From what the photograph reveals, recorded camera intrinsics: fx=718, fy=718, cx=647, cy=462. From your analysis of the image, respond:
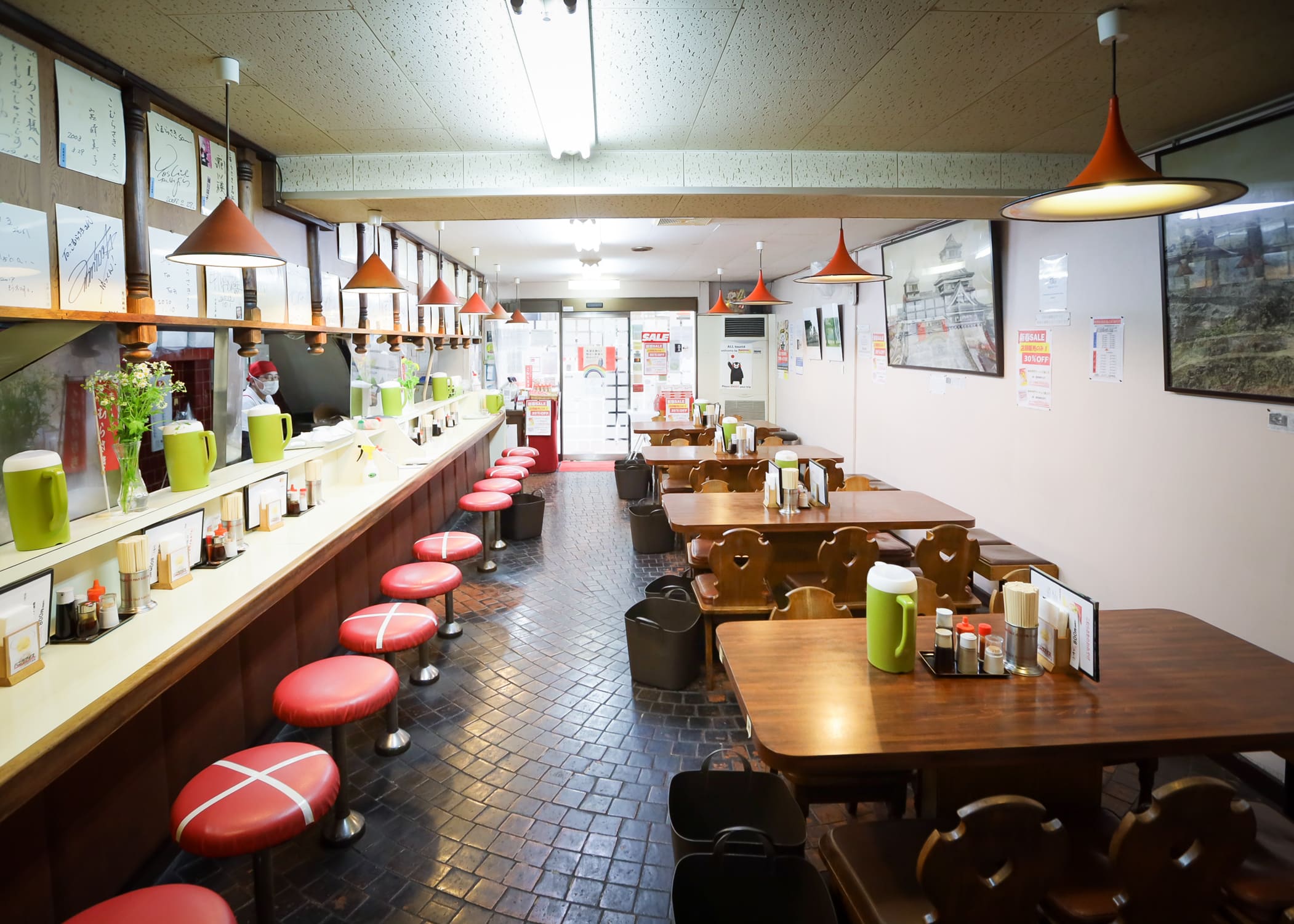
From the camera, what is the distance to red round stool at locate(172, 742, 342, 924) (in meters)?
1.90

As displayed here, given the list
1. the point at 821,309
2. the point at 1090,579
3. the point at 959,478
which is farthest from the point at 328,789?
the point at 821,309

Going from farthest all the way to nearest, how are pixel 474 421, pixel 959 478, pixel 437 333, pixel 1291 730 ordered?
pixel 474 421, pixel 437 333, pixel 959 478, pixel 1291 730

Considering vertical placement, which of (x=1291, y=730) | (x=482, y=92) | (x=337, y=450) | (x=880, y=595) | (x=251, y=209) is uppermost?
(x=482, y=92)

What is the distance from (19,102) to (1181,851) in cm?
393

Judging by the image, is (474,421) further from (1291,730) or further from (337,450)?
(1291,730)

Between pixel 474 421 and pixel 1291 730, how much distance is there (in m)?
8.11

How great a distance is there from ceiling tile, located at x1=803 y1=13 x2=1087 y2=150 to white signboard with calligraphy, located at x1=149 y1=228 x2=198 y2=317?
121 inches

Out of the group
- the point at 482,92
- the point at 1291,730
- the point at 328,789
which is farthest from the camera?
the point at 482,92

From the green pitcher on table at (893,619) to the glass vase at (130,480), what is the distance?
2692mm

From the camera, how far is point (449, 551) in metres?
4.48

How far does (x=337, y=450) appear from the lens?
16.0ft

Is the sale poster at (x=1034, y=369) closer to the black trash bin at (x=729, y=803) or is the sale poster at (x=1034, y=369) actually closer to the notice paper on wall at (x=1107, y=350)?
the notice paper on wall at (x=1107, y=350)

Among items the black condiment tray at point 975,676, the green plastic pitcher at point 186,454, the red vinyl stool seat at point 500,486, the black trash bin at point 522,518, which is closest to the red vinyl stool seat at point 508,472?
the red vinyl stool seat at point 500,486

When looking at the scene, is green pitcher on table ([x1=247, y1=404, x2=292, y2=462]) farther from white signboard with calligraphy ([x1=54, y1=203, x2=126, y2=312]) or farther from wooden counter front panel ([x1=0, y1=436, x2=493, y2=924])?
white signboard with calligraphy ([x1=54, y1=203, x2=126, y2=312])
